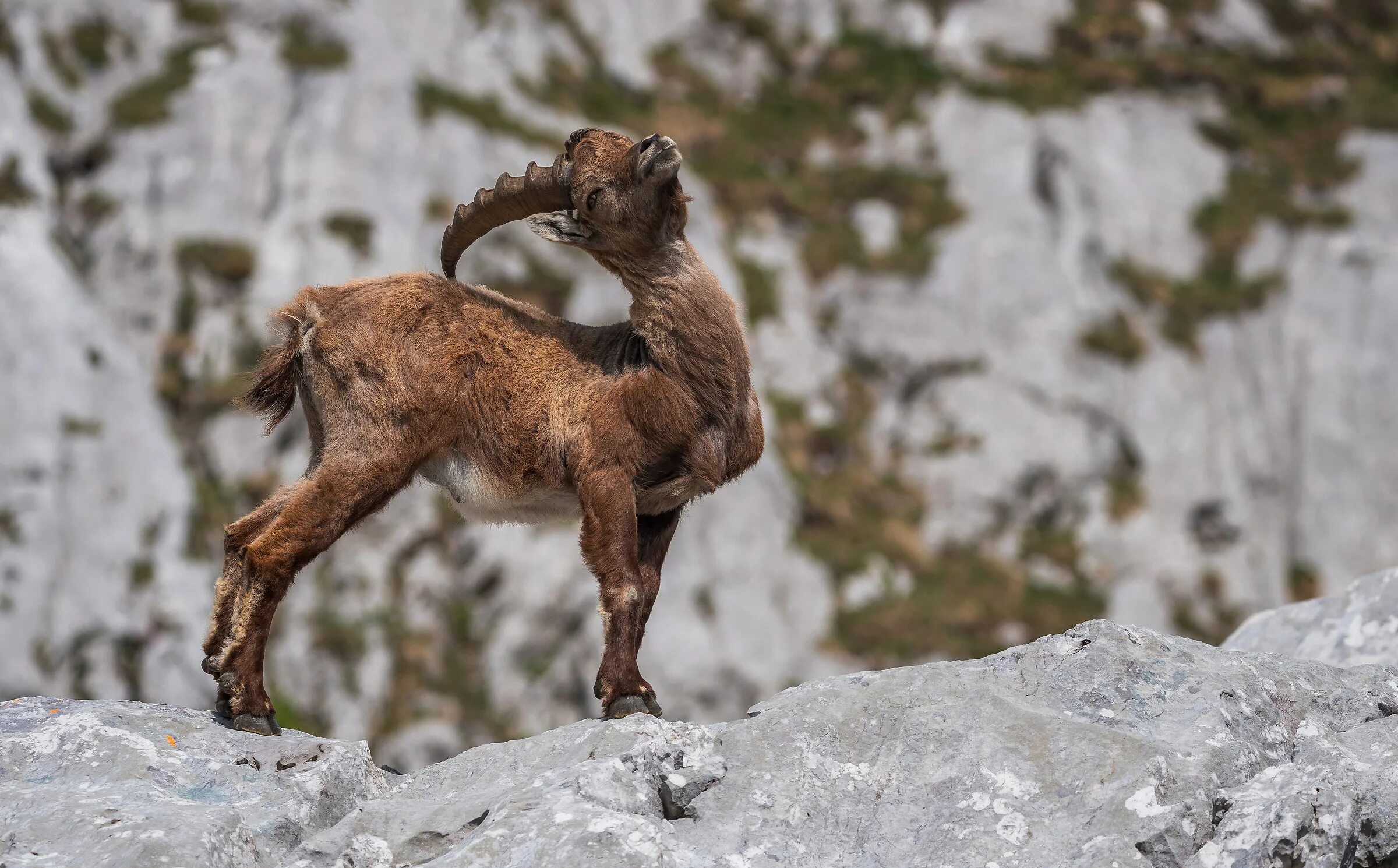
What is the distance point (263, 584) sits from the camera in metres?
7.46

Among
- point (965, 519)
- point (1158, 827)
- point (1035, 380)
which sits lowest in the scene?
point (1158, 827)

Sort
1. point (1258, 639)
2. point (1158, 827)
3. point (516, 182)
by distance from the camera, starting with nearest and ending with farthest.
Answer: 1. point (1158, 827)
2. point (516, 182)
3. point (1258, 639)

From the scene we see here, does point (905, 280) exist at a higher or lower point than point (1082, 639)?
higher

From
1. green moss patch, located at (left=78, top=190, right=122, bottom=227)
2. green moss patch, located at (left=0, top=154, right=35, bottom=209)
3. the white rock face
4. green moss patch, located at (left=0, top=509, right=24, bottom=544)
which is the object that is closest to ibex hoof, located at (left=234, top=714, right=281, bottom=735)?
the white rock face

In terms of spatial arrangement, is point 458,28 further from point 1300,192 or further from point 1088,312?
point 1300,192

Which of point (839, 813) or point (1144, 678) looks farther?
point (1144, 678)

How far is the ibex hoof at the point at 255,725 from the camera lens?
289 inches

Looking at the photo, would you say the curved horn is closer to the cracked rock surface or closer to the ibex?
the ibex

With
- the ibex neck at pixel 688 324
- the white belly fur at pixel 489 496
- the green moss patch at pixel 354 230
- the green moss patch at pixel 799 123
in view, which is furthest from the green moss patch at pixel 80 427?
the ibex neck at pixel 688 324

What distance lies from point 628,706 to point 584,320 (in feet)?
57.0

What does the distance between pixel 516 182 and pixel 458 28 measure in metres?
23.6

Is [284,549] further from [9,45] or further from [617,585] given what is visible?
[9,45]

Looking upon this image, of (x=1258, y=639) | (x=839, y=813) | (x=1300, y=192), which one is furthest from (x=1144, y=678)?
(x=1300, y=192)

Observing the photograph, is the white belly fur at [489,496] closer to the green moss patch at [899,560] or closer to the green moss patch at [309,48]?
the green moss patch at [899,560]
